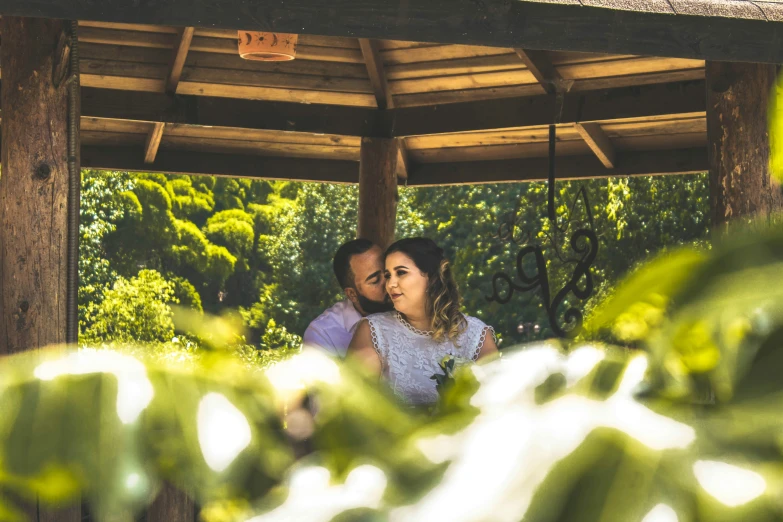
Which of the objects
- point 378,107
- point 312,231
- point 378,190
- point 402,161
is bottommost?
point 378,190

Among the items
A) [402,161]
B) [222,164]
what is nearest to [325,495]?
[402,161]

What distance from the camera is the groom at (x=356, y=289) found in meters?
4.55

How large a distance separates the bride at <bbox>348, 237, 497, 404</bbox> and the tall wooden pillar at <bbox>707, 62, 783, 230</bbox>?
1070 millimetres

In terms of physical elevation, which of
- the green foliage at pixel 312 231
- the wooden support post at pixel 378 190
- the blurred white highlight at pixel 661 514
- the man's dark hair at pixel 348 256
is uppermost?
the green foliage at pixel 312 231

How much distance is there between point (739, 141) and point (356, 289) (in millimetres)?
1866

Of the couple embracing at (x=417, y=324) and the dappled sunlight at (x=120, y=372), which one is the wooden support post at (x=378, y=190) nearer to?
the couple embracing at (x=417, y=324)

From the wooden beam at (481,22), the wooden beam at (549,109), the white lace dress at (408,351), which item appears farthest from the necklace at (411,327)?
the wooden beam at (549,109)

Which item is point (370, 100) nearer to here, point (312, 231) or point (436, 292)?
point (436, 292)

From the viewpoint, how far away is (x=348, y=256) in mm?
4738

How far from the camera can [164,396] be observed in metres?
0.33

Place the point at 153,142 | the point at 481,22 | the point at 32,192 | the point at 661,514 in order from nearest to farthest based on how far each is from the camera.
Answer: the point at 661,514, the point at 481,22, the point at 32,192, the point at 153,142

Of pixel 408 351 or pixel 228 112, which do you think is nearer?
pixel 408 351

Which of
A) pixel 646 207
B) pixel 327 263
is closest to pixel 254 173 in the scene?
pixel 646 207

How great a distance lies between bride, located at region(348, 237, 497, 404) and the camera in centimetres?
393
